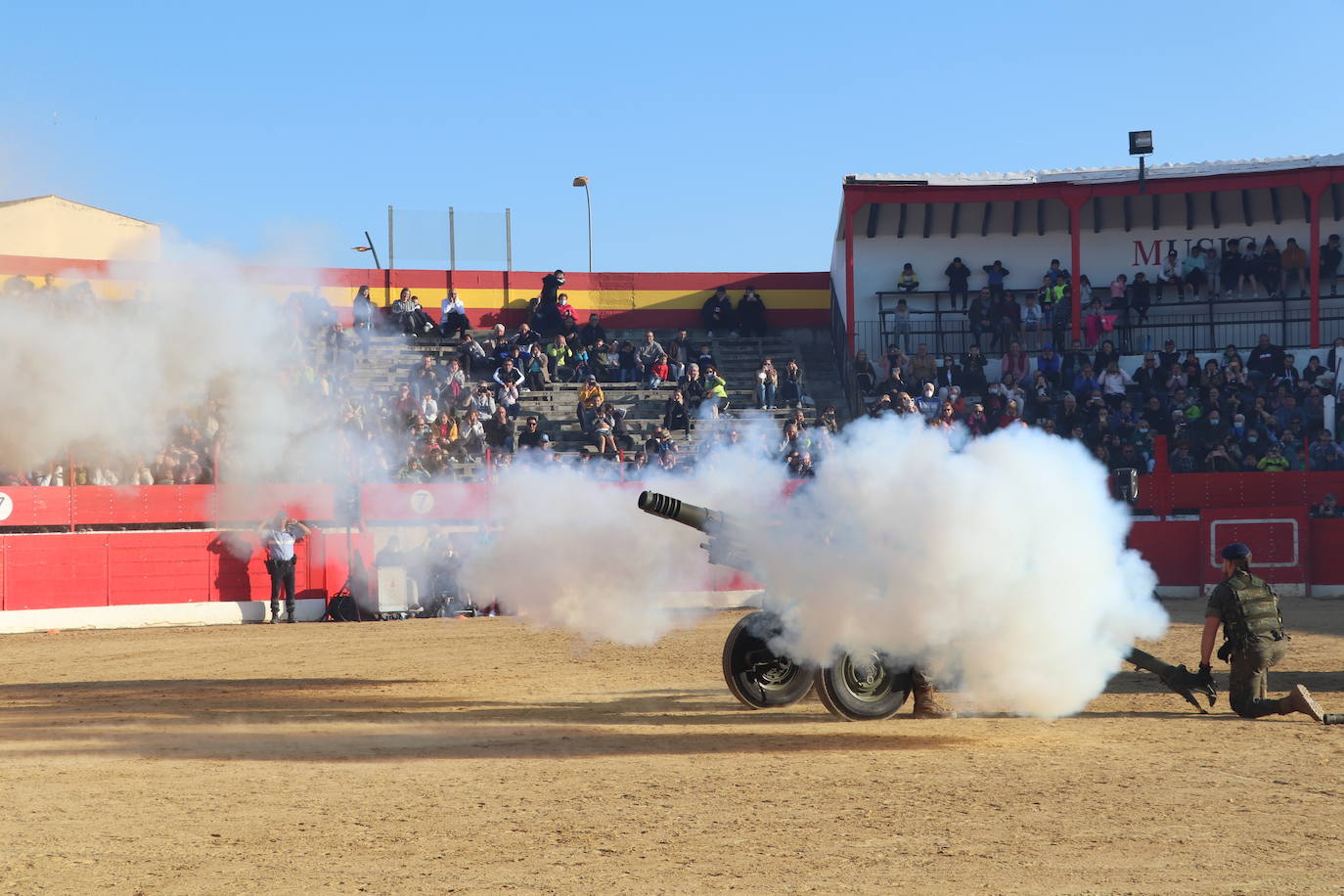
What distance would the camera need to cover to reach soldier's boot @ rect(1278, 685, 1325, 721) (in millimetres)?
11609

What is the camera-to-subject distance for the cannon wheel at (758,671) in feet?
40.6

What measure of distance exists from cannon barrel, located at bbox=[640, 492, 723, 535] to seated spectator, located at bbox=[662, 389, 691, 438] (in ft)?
46.0

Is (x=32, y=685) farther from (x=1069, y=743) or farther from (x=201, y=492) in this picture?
(x=1069, y=743)

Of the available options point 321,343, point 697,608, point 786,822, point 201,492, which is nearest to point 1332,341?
point 697,608

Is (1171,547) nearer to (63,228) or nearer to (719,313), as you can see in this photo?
(719,313)

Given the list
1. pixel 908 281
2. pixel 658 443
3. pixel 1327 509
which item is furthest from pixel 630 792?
pixel 908 281

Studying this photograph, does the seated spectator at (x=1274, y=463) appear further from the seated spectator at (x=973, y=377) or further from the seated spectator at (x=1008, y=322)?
the seated spectator at (x=1008, y=322)

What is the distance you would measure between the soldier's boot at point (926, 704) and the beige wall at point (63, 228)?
1082 inches

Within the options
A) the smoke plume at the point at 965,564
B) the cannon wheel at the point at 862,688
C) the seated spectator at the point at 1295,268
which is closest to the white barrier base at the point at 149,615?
the smoke plume at the point at 965,564

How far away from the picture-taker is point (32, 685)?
51.4 ft

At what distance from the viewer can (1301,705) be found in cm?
1166

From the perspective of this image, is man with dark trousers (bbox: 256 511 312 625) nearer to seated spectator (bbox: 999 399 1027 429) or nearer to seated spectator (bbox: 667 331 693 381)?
seated spectator (bbox: 667 331 693 381)

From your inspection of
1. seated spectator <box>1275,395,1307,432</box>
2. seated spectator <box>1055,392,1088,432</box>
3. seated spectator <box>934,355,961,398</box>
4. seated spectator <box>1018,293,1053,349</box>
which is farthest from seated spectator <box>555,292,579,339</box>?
seated spectator <box>1275,395,1307,432</box>

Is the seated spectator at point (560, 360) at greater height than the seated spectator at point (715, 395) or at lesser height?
greater
